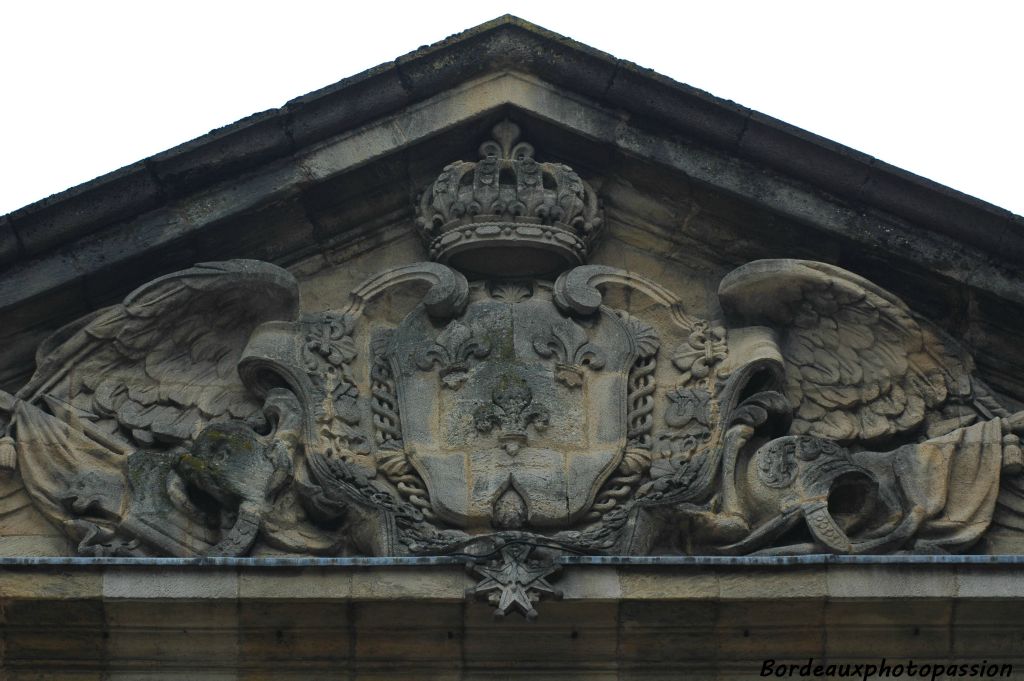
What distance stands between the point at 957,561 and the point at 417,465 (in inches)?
103

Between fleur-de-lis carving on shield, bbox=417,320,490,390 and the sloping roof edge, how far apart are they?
1280 mm

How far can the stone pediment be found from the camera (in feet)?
38.1

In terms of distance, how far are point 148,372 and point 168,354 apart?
0.15 m

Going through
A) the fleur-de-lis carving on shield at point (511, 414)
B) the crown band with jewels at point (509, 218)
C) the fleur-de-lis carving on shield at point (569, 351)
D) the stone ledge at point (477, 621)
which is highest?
the crown band with jewels at point (509, 218)

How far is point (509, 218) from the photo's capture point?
12469 millimetres

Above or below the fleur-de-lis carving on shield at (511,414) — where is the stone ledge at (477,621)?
below

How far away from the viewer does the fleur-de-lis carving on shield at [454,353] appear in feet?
39.7

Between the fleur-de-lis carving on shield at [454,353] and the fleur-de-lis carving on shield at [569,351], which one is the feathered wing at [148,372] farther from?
the fleur-de-lis carving on shield at [569,351]

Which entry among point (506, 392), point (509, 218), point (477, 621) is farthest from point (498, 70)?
point (477, 621)

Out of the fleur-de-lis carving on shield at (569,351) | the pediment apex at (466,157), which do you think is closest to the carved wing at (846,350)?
the pediment apex at (466,157)

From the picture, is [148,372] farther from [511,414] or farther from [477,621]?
[477,621]

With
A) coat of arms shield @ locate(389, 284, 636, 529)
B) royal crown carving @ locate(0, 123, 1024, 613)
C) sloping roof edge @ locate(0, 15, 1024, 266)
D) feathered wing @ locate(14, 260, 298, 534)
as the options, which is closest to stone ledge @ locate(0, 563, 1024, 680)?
royal crown carving @ locate(0, 123, 1024, 613)

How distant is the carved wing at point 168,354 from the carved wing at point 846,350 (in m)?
2.43

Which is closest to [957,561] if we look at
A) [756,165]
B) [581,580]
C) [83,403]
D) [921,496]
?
[921,496]
